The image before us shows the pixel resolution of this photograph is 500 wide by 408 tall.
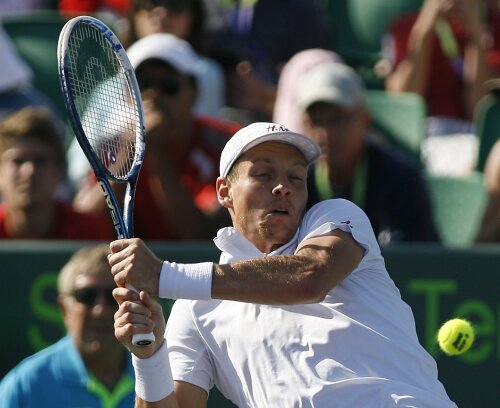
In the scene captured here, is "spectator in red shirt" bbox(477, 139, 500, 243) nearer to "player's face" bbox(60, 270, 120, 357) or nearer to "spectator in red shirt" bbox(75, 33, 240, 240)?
"spectator in red shirt" bbox(75, 33, 240, 240)

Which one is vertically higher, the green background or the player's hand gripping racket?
the player's hand gripping racket

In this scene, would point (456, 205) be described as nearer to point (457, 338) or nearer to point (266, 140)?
point (457, 338)

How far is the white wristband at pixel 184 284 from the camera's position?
127 inches

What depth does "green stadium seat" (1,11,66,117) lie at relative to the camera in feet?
24.4

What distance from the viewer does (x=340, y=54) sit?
806 centimetres

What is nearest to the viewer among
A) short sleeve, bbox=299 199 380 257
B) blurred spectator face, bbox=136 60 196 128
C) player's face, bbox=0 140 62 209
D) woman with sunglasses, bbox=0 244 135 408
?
short sleeve, bbox=299 199 380 257

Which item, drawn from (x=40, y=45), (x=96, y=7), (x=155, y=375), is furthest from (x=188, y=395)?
(x=96, y=7)

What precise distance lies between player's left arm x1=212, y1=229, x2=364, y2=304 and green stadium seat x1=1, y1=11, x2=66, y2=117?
4.32 m

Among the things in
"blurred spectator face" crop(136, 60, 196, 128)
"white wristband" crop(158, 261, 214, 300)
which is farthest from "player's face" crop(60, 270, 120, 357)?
"white wristband" crop(158, 261, 214, 300)

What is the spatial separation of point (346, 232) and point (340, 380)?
41 cm

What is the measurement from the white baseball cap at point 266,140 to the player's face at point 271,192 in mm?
21

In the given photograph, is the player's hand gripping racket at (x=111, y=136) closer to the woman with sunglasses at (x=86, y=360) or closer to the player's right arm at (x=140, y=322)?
the player's right arm at (x=140, y=322)

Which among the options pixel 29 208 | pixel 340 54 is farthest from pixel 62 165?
pixel 340 54

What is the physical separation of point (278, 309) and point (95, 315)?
5.88 feet
